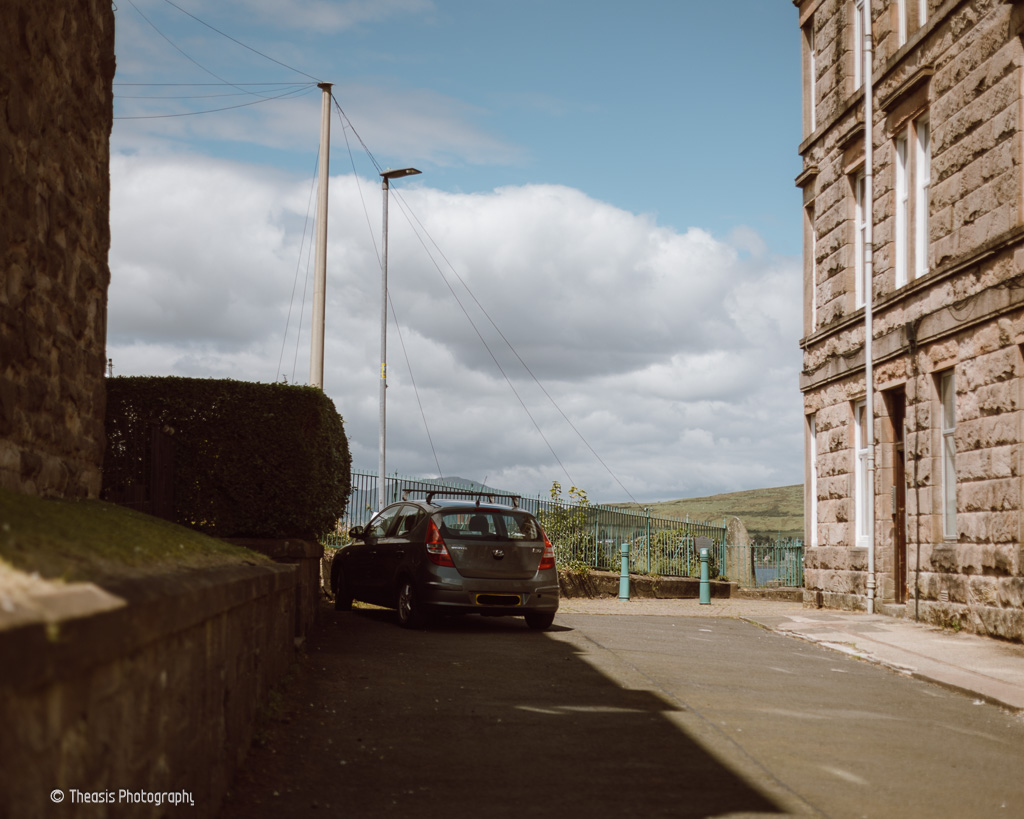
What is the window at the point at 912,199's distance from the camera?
54.4 ft

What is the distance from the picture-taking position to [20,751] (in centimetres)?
245

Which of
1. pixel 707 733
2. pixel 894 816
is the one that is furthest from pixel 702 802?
pixel 707 733

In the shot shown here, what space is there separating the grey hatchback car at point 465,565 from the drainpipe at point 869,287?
6491mm

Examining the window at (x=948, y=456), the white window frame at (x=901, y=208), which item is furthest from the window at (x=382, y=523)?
the white window frame at (x=901, y=208)

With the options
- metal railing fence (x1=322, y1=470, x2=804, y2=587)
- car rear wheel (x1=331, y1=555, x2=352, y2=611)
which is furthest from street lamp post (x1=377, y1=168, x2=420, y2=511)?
car rear wheel (x1=331, y1=555, x2=352, y2=611)

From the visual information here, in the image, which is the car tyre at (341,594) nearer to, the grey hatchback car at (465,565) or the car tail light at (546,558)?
the grey hatchback car at (465,565)

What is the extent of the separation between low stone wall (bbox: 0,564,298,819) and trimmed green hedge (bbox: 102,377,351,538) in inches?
224

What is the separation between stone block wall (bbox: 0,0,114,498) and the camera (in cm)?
646

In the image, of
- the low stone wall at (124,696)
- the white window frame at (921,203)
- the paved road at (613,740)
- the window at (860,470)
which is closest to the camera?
the low stone wall at (124,696)

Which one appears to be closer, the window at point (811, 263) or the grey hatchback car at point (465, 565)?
the grey hatchback car at point (465, 565)

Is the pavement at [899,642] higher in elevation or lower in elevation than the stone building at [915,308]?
lower

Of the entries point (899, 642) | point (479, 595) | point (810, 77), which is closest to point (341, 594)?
point (479, 595)

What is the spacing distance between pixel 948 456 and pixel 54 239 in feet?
40.4

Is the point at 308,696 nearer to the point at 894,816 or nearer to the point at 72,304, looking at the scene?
the point at 72,304
